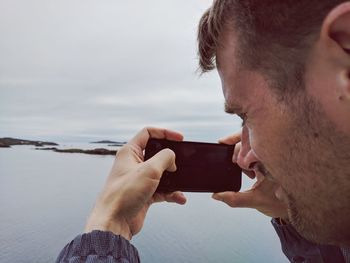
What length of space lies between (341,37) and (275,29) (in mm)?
181

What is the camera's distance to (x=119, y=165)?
1.31m

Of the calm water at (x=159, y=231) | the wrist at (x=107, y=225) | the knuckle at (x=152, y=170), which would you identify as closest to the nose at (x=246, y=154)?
the knuckle at (x=152, y=170)

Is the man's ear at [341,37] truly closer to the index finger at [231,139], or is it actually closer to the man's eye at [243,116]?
the man's eye at [243,116]

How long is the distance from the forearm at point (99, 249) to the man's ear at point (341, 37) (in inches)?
25.6

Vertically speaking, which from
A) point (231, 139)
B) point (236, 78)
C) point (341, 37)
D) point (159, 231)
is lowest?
point (159, 231)

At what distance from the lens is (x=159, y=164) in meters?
1.28

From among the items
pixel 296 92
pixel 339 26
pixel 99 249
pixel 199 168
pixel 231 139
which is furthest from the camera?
pixel 231 139

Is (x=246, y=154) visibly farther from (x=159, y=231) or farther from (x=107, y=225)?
(x=159, y=231)

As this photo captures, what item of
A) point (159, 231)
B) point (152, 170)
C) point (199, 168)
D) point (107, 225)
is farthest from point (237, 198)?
point (159, 231)

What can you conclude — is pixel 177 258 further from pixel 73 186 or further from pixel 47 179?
pixel 47 179

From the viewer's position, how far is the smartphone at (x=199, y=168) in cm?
143

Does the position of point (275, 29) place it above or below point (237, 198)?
above

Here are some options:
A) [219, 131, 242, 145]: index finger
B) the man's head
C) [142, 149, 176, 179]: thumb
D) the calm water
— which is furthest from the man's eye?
the calm water

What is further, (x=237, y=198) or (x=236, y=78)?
(x=237, y=198)
